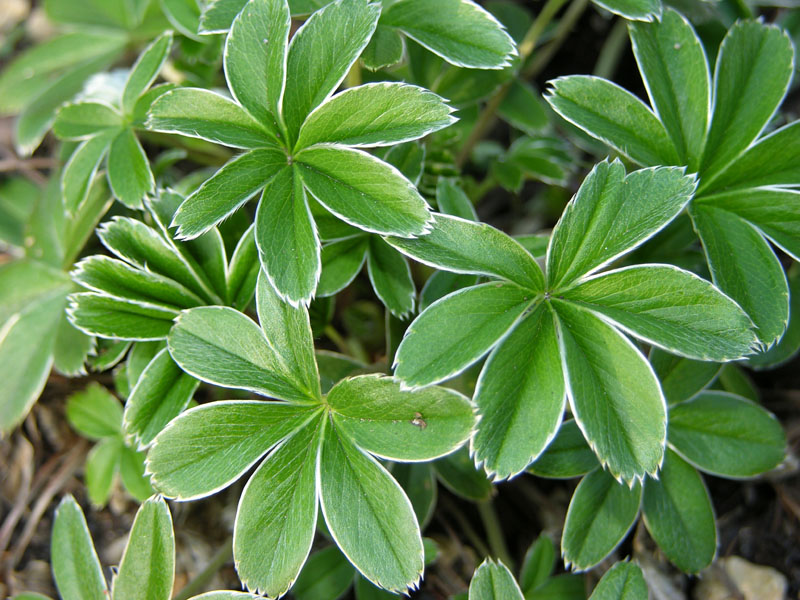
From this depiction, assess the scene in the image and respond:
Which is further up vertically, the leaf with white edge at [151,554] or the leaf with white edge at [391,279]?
the leaf with white edge at [391,279]

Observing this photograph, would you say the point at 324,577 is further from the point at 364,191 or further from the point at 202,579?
the point at 364,191

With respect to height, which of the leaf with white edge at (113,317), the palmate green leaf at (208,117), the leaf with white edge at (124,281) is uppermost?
the palmate green leaf at (208,117)

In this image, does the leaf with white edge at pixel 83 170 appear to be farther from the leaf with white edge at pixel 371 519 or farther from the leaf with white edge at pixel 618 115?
the leaf with white edge at pixel 618 115

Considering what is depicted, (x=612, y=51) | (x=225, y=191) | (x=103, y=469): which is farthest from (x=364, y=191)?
(x=612, y=51)

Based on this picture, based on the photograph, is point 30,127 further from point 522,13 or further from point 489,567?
point 489,567

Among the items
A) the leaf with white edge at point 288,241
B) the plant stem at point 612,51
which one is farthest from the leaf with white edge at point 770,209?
the plant stem at point 612,51

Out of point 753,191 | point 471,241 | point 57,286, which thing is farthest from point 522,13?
point 57,286

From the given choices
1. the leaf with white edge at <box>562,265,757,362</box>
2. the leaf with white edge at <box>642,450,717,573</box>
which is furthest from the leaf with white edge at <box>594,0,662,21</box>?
the leaf with white edge at <box>642,450,717,573</box>
